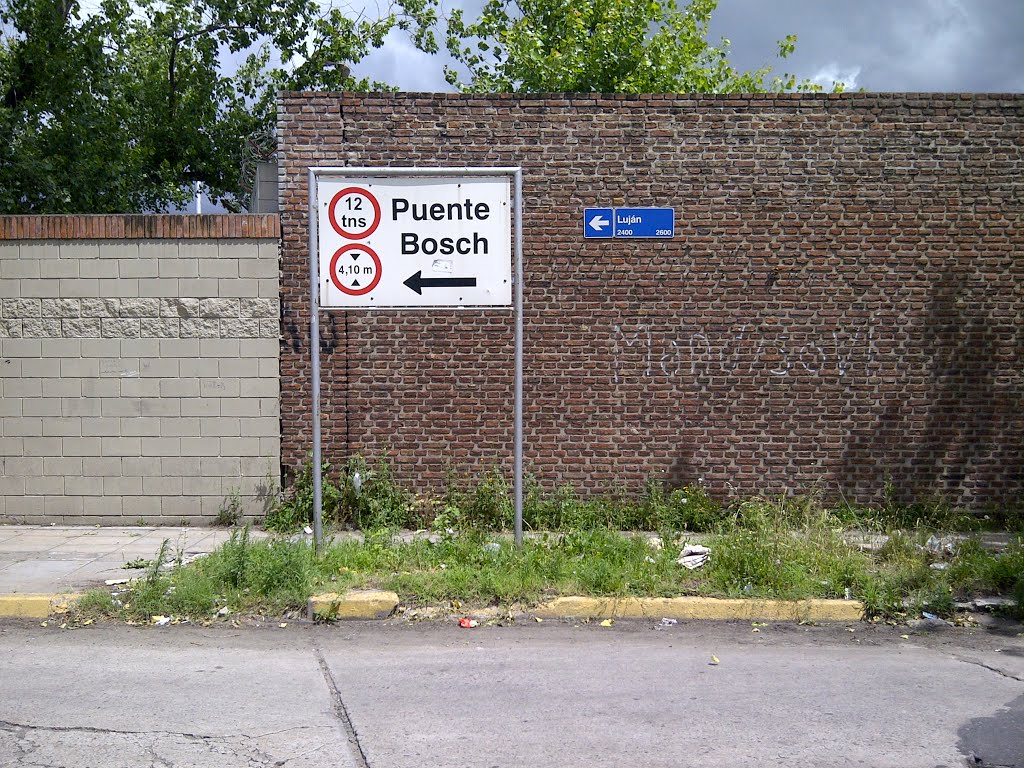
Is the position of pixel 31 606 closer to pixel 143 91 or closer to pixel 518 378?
pixel 518 378

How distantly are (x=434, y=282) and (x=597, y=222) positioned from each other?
269cm

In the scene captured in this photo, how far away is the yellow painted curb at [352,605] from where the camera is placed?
683 centimetres

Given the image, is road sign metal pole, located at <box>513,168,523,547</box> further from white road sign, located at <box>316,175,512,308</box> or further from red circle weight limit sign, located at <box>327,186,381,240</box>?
red circle weight limit sign, located at <box>327,186,381,240</box>

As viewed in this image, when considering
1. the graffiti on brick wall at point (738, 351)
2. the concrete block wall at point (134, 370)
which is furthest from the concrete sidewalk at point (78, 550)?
the graffiti on brick wall at point (738, 351)

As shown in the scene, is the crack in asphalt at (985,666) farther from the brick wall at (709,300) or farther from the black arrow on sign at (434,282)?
the black arrow on sign at (434,282)

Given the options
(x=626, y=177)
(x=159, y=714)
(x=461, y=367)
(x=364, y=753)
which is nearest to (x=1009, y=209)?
(x=626, y=177)

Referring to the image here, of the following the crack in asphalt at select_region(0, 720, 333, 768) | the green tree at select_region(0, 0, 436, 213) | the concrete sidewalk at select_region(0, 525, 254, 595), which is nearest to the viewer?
the crack in asphalt at select_region(0, 720, 333, 768)

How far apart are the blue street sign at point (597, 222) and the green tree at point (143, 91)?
6.15m

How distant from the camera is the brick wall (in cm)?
984

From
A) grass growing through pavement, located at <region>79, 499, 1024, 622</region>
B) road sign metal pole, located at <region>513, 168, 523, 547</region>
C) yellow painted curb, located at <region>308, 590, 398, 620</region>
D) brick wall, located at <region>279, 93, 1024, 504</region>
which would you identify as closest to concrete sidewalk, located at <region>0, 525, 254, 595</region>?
grass growing through pavement, located at <region>79, 499, 1024, 622</region>

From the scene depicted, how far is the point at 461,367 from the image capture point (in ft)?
32.5

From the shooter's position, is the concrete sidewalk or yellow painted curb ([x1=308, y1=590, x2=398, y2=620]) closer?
yellow painted curb ([x1=308, y1=590, x2=398, y2=620])

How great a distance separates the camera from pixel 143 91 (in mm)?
19281

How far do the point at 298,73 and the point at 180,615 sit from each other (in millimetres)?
15860
